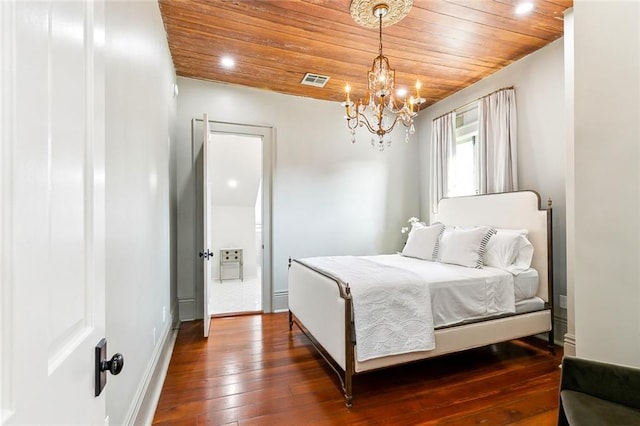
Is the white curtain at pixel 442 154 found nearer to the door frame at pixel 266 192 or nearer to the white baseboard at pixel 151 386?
the door frame at pixel 266 192

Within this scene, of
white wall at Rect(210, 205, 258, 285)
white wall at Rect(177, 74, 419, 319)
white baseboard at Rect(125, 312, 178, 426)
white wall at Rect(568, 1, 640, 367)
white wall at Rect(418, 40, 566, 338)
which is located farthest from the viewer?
white wall at Rect(210, 205, 258, 285)

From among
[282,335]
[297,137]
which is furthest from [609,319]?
[297,137]

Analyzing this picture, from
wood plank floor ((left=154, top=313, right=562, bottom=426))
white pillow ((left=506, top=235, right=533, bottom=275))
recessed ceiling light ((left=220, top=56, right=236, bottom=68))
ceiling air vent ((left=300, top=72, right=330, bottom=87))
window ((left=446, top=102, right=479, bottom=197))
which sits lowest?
wood plank floor ((left=154, top=313, right=562, bottom=426))

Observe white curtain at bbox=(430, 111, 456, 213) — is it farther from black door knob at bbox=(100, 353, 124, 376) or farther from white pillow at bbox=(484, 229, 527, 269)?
black door knob at bbox=(100, 353, 124, 376)

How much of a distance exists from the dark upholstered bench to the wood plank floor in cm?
78

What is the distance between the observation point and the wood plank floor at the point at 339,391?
6.37 ft

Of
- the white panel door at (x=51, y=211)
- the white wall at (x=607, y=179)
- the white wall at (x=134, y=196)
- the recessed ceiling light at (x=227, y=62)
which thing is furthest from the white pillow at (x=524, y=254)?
the recessed ceiling light at (x=227, y=62)

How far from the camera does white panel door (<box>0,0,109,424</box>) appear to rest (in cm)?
41

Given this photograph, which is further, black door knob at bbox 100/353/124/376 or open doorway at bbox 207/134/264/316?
open doorway at bbox 207/134/264/316

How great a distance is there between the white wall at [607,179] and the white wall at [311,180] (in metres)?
3.16

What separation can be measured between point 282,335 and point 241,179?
3760mm

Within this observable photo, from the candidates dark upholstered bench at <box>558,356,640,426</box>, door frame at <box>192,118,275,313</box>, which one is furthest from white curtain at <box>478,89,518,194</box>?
door frame at <box>192,118,275,313</box>

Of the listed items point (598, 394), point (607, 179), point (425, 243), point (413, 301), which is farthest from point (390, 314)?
point (425, 243)

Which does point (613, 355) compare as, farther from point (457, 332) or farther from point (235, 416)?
point (235, 416)
